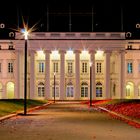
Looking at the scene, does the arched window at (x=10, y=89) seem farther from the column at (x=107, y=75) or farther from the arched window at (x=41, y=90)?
the column at (x=107, y=75)

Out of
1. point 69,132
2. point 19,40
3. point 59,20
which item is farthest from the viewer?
→ point 59,20

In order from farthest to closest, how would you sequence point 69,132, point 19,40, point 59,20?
point 59,20 → point 19,40 → point 69,132

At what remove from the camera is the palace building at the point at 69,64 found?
340 ft

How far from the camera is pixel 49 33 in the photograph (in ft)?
341

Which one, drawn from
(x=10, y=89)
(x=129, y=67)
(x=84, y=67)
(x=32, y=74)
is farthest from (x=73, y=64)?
(x=10, y=89)

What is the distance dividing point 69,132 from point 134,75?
88074mm

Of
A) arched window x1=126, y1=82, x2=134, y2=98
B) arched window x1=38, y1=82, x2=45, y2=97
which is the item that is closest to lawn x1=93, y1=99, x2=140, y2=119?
arched window x1=38, y1=82, x2=45, y2=97

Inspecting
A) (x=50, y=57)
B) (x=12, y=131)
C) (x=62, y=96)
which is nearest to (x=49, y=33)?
(x=50, y=57)

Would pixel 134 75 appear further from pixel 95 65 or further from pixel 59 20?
pixel 59 20

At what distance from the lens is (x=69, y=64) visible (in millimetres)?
106188

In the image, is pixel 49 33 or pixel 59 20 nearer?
pixel 49 33

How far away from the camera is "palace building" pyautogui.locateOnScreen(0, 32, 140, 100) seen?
104 metres

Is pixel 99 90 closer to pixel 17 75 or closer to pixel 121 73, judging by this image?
pixel 121 73

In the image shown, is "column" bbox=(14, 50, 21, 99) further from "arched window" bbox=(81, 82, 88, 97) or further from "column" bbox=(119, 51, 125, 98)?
"column" bbox=(119, 51, 125, 98)
